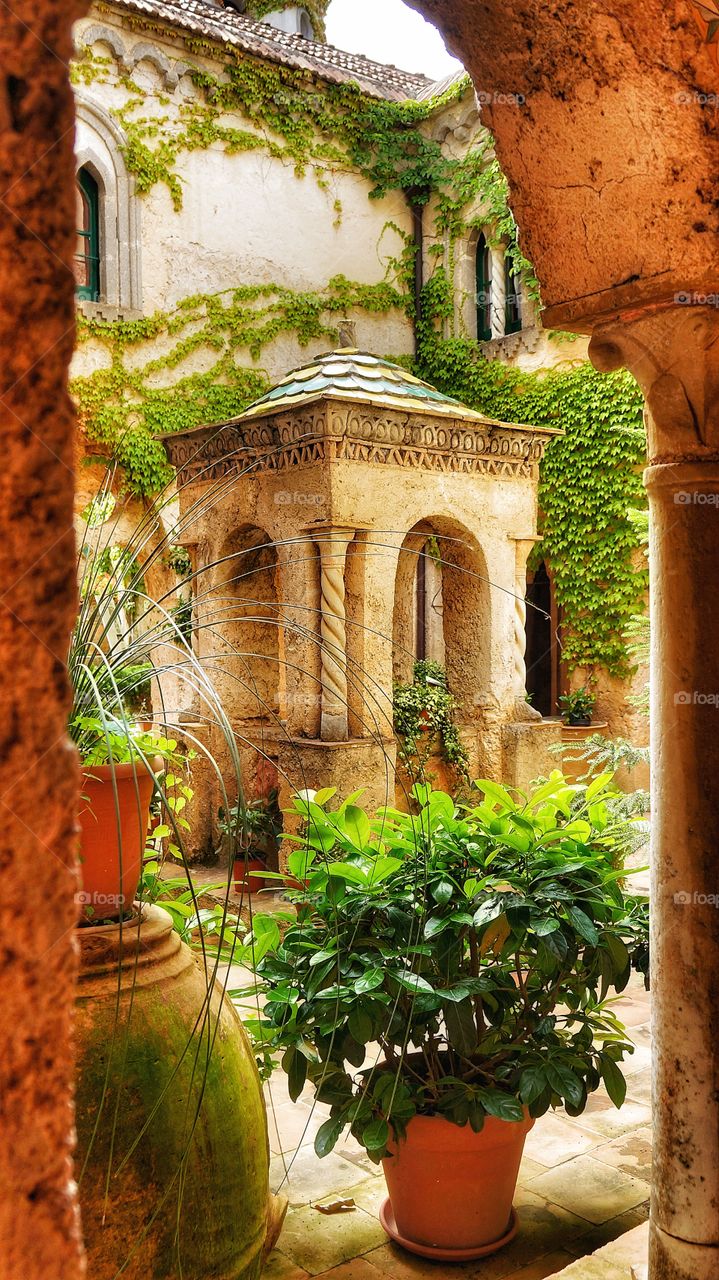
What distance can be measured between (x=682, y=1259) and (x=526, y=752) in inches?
195

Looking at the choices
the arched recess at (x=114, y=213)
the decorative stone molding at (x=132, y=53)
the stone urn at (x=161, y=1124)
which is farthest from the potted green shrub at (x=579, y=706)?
the stone urn at (x=161, y=1124)

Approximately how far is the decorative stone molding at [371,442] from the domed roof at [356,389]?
2.2 inches

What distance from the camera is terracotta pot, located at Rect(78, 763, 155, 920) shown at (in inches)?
70.2

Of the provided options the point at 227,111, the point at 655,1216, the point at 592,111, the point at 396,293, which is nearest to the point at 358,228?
the point at 396,293

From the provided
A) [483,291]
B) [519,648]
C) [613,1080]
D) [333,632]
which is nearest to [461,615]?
[519,648]

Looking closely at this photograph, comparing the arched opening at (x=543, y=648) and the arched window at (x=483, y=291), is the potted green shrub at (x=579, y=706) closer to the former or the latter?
the arched opening at (x=543, y=648)

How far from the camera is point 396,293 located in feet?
41.0

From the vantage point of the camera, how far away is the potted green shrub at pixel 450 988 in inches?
89.7

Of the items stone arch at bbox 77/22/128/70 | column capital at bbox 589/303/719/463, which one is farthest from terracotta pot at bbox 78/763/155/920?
stone arch at bbox 77/22/128/70

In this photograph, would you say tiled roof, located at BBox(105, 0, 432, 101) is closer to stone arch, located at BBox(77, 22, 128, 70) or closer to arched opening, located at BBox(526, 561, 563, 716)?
stone arch, located at BBox(77, 22, 128, 70)

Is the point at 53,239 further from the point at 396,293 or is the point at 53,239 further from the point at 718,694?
the point at 396,293

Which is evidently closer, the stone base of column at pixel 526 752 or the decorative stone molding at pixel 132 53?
the stone base of column at pixel 526 752

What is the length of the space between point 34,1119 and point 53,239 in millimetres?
580

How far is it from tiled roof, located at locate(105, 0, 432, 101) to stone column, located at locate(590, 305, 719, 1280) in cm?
1057
